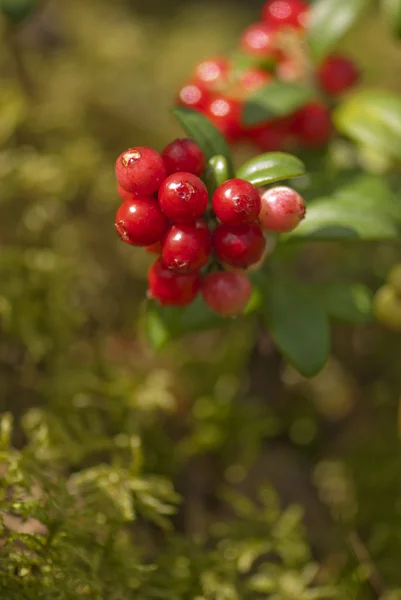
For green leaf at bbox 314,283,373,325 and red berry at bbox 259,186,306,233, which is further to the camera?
green leaf at bbox 314,283,373,325

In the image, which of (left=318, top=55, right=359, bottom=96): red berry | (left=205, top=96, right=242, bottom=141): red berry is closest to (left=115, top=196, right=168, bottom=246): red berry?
(left=205, top=96, right=242, bottom=141): red berry

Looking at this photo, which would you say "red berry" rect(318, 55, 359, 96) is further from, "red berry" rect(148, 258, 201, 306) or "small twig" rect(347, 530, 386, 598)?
"small twig" rect(347, 530, 386, 598)

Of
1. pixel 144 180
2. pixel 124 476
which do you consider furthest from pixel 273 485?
pixel 144 180

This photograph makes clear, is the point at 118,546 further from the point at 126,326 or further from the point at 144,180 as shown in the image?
the point at 126,326

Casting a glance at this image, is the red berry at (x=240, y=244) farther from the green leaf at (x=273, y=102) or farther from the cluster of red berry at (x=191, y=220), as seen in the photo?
the green leaf at (x=273, y=102)

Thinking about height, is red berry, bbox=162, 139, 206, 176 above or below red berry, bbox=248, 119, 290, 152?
above
